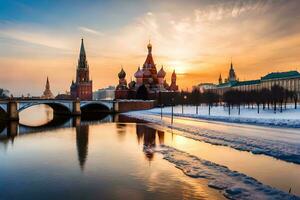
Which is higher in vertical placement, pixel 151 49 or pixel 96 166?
pixel 151 49

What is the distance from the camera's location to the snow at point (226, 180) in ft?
36.6

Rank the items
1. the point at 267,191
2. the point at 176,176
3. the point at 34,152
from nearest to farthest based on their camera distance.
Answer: the point at 267,191, the point at 176,176, the point at 34,152

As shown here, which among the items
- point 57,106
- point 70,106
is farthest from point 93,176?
point 57,106

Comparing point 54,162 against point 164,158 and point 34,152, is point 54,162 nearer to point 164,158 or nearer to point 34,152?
point 34,152

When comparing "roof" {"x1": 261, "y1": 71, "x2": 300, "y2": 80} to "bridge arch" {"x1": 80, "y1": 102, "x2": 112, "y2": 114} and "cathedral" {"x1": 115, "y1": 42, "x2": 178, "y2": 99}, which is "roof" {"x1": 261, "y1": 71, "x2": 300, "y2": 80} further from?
"bridge arch" {"x1": 80, "y1": 102, "x2": 112, "y2": 114}

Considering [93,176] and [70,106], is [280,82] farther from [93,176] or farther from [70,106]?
[93,176]

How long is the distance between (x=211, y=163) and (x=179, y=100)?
89.3 m

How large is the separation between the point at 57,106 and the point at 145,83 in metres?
39.0

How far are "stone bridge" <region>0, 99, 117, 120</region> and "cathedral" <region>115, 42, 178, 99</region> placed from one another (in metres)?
18.2

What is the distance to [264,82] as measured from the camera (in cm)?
13812

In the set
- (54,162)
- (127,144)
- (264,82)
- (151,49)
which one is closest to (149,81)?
(151,49)

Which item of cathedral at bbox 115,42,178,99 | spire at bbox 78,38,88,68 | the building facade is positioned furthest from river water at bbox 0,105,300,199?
spire at bbox 78,38,88,68

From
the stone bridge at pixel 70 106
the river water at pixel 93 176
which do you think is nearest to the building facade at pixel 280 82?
the stone bridge at pixel 70 106

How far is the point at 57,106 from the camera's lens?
7856 cm
